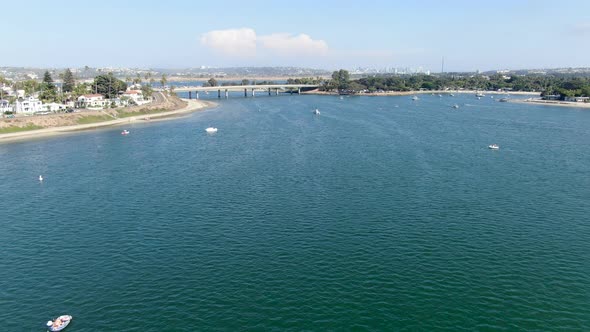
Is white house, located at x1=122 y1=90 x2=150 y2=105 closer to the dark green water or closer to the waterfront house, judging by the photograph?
the waterfront house

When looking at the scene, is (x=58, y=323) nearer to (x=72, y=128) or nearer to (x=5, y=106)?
(x=72, y=128)

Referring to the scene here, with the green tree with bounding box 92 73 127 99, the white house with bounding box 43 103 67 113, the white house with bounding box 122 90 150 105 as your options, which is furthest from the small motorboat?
the white house with bounding box 122 90 150 105

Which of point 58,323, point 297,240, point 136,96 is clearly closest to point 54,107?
point 136,96

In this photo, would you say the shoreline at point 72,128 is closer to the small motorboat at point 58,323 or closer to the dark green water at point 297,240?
the dark green water at point 297,240

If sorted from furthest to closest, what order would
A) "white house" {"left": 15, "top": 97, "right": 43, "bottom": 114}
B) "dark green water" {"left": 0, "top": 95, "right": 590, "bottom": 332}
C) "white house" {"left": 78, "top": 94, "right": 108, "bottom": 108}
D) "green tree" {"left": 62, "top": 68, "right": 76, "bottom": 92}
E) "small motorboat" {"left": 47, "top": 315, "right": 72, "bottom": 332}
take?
"green tree" {"left": 62, "top": 68, "right": 76, "bottom": 92}, "white house" {"left": 78, "top": 94, "right": 108, "bottom": 108}, "white house" {"left": 15, "top": 97, "right": 43, "bottom": 114}, "dark green water" {"left": 0, "top": 95, "right": 590, "bottom": 332}, "small motorboat" {"left": 47, "top": 315, "right": 72, "bottom": 332}

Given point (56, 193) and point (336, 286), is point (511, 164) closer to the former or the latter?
point (336, 286)

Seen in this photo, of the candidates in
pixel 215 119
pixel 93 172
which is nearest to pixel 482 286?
pixel 93 172
